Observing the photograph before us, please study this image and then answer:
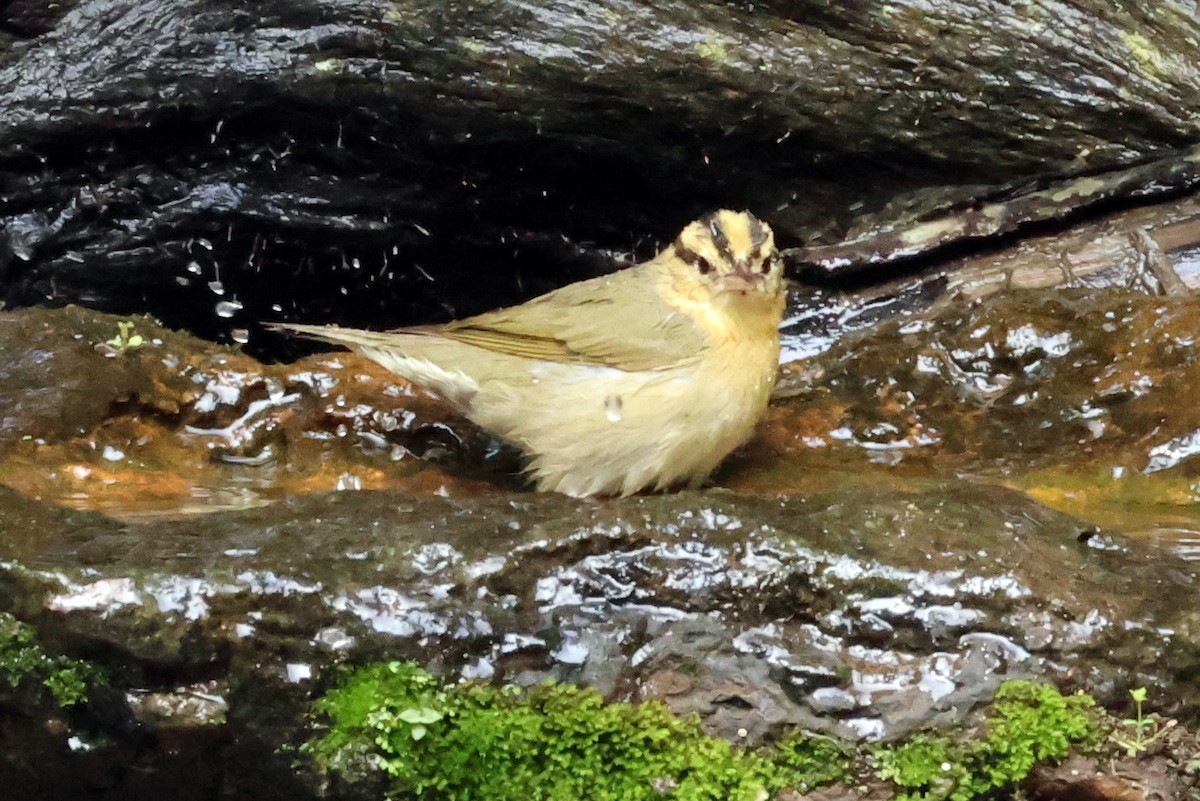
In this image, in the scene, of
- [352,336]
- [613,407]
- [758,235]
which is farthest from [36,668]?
[758,235]

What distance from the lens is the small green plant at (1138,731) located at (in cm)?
292

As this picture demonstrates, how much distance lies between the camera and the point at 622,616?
306 centimetres

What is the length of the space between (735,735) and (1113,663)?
3.36ft

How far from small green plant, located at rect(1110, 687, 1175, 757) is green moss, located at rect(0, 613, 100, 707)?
2729 millimetres

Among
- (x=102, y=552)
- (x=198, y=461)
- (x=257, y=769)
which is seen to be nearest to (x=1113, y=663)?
(x=257, y=769)

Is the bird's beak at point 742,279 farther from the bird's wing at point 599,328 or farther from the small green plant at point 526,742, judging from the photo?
the small green plant at point 526,742

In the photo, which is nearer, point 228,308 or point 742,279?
point 742,279

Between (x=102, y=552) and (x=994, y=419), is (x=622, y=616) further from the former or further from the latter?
(x=994, y=419)

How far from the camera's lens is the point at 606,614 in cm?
306

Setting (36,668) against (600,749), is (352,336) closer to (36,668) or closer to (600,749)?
(36,668)

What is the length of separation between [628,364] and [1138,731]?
7.11 ft

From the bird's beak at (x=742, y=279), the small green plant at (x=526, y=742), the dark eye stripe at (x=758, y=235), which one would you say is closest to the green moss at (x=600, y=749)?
the small green plant at (x=526, y=742)

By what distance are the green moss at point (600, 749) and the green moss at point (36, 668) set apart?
64 centimetres

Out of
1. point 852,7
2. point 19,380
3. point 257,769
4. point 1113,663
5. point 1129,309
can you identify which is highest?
point 852,7
